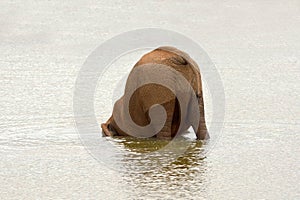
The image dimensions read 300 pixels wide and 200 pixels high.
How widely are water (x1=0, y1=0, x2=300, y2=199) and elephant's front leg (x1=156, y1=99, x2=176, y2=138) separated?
0.06m

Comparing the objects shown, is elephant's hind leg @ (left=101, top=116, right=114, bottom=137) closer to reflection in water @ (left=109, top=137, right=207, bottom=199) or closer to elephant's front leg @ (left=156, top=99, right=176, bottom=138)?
reflection in water @ (left=109, top=137, right=207, bottom=199)

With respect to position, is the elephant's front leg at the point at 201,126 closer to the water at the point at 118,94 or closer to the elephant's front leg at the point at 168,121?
the water at the point at 118,94

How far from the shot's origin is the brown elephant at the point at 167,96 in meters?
6.17

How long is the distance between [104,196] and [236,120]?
204 centimetres

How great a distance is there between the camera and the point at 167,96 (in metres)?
6.18

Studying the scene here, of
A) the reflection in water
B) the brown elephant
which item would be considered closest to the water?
the reflection in water

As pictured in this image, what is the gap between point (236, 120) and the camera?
700cm

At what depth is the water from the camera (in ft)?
17.8

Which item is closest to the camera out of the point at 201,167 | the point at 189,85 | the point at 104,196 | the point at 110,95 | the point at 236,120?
the point at 104,196

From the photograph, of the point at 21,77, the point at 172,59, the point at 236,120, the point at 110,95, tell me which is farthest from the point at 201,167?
the point at 21,77

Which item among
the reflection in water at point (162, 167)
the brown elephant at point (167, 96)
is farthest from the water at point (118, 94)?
the brown elephant at point (167, 96)

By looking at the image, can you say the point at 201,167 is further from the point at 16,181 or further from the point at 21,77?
the point at 21,77

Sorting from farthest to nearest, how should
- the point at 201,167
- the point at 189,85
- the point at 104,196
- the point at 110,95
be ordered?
the point at 110,95
the point at 189,85
the point at 201,167
the point at 104,196

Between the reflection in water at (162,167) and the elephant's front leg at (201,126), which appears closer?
the reflection in water at (162,167)
